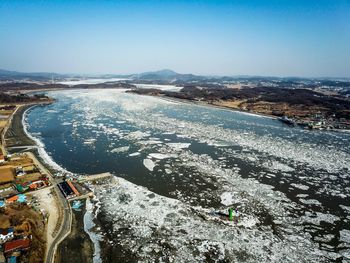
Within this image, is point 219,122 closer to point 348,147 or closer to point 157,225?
point 348,147

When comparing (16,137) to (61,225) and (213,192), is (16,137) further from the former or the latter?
(213,192)

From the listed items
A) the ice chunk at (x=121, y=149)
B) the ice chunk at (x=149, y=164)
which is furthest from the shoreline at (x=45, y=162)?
the ice chunk at (x=149, y=164)

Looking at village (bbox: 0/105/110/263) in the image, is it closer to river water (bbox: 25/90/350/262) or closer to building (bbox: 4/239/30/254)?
building (bbox: 4/239/30/254)

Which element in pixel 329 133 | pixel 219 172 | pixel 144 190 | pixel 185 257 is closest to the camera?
pixel 185 257

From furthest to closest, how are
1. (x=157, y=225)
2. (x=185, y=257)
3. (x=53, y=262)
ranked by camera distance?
(x=157, y=225), (x=185, y=257), (x=53, y=262)

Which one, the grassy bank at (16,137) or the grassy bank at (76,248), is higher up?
the grassy bank at (16,137)

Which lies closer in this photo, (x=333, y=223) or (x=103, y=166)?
(x=333, y=223)

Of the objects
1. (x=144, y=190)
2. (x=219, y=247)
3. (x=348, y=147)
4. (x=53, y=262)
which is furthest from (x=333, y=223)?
(x=348, y=147)

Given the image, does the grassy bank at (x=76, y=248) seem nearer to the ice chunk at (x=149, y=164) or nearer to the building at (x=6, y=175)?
the building at (x=6, y=175)
